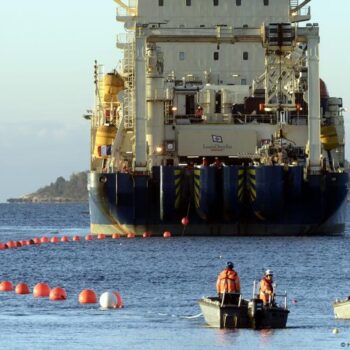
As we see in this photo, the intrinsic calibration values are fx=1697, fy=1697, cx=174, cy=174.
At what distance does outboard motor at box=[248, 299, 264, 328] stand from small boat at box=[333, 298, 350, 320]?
11.7ft

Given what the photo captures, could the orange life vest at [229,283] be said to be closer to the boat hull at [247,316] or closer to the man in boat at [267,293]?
the boat hull at [247,316]

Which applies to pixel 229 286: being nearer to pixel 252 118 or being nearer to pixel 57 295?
pixel 57 295

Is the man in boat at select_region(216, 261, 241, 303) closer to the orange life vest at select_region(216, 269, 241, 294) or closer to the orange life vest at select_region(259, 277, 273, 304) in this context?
the orange life vest at select_region(216, 269, 241, 294)

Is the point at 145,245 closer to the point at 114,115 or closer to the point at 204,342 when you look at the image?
the point at 114,115

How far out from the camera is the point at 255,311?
4441 cm

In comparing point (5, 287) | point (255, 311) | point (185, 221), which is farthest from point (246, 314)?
point (185, 221)

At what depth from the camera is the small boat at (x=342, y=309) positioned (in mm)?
47250

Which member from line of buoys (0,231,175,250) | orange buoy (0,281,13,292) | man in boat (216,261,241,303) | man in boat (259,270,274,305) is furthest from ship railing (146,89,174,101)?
man in boat (259,270,274,305)

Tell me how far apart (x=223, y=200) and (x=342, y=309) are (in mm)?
39141

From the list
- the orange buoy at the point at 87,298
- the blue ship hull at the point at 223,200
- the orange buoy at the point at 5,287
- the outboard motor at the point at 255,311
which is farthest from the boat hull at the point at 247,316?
the blue ship hull at the point at 223,200

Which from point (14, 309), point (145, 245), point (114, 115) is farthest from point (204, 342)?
point (114, 115)

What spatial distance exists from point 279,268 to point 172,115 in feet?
84.8

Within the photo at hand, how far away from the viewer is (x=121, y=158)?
9356 centimetres

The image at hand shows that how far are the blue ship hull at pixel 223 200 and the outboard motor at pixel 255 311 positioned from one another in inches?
1628
